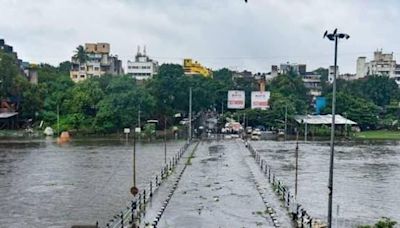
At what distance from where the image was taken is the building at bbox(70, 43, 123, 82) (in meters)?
104

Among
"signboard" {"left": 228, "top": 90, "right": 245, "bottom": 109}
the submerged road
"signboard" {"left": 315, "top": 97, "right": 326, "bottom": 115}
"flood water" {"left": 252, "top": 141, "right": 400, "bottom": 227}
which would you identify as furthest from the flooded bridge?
"signboard" {"left": 315, "top": 97, "right": 326, "bottom": 115}

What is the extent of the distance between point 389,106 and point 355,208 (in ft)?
220

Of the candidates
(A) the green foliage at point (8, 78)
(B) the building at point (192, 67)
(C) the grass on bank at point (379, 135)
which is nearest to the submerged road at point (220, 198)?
(C) the grass on bank at point (379, 135)

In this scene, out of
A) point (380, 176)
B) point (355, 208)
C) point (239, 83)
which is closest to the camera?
point (355, 208)

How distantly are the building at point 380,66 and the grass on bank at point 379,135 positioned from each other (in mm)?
45012

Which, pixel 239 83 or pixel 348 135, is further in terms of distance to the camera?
pixel 239 83

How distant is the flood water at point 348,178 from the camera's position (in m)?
24.1

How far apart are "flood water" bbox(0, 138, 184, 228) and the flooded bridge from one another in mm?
1366

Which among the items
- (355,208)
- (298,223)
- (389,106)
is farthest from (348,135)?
(298,223)

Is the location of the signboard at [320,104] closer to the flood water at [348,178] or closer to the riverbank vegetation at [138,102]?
the riverbank vegetation at [138,102]

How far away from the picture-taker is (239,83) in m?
94.0

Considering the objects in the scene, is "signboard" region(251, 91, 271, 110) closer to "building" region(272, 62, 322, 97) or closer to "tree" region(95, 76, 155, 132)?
"tree" region(95, 76, 155, 132)

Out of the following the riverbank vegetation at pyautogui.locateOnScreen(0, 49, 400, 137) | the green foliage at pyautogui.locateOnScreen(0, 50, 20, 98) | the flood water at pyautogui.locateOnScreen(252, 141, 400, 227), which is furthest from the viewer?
the green foliage at pyautogui.locateOnScreen(0, 50, 20, 98)

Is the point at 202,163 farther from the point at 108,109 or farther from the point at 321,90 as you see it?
the point at 321,90
